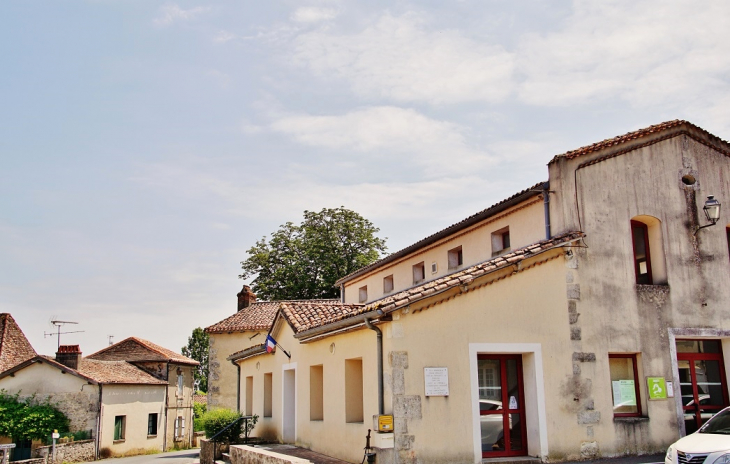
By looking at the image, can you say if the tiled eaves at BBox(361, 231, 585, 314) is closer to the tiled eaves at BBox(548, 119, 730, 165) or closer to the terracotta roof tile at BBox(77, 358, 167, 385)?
the tiled eaves at BBox(548, 119, 730, 165)

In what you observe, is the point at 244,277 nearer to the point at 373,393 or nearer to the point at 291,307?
the point at 291,307

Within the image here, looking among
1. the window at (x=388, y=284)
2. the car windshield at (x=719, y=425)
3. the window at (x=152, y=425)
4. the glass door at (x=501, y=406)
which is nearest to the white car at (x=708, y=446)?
the car windshield at (x=719, y=425)

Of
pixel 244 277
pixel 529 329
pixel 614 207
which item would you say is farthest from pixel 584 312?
pixel 244 277

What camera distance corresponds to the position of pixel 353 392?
13383mm

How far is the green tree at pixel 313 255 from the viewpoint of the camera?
41.9m

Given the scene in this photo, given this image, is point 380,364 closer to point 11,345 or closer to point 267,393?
Result: point 267,393

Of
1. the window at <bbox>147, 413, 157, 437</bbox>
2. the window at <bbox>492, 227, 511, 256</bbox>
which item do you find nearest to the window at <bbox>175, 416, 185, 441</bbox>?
the window at <bbox>147, 413, 157, 437</bbox>

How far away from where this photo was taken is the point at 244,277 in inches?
1751

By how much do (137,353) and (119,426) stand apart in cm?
636

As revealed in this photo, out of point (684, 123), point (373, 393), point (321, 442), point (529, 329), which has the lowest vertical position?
point (321, 442)

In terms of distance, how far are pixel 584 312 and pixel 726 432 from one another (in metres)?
3.18

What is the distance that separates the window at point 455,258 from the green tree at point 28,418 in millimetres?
22338

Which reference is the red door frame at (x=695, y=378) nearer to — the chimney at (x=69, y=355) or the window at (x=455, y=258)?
the window at (x=455, y=258)

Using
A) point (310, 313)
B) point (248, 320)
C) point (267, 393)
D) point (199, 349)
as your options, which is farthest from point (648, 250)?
point (199, 349)
